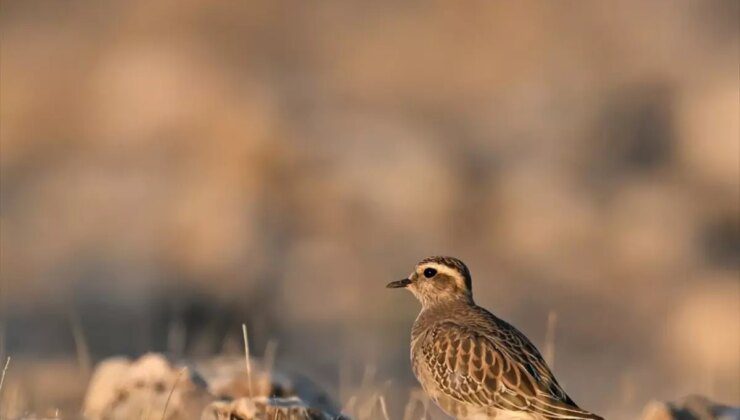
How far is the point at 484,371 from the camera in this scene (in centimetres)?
903

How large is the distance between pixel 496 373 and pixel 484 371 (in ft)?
0.25

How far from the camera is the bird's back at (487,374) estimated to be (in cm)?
882

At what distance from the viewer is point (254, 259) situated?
2834 cm

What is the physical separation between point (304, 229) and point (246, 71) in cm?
884

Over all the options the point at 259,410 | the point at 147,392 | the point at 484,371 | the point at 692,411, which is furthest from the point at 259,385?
the point at 692,411

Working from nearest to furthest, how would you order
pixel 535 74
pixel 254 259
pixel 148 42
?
pixel 254 259, pixel 535 74, pixel 148 42

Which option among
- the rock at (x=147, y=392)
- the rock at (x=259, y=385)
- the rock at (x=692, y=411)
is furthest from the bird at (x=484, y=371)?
the rock at (x=147, y=392)

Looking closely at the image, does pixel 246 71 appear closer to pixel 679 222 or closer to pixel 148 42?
pixel 148 42

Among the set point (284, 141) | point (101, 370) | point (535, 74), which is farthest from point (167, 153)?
point (101, 370)

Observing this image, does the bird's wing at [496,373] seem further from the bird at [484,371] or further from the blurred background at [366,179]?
the blurred background at [366,179]

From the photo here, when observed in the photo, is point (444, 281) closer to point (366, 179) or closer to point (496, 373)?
point (496, 373)

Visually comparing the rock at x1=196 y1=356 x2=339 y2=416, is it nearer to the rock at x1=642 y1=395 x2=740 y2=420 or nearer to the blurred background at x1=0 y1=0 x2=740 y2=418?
the rock at x1=642 y1=395 x2=740 y2=420

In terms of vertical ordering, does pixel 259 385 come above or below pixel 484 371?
below

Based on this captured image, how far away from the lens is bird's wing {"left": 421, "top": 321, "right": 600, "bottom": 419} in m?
8.80
